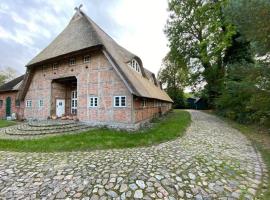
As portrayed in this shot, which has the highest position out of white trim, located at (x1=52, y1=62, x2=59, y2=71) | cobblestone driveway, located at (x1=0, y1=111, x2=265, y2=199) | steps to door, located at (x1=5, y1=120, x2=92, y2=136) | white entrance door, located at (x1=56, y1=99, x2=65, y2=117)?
white trim, located at (x1=52, y1=62, x2=59, y2=71)

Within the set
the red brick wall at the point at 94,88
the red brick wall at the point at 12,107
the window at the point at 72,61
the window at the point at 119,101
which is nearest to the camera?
the window at the point at 119,101

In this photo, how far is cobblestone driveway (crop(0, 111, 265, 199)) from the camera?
3.81 meters

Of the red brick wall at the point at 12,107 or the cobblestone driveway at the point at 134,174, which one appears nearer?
the cobblestone driveway at the point at 134,174

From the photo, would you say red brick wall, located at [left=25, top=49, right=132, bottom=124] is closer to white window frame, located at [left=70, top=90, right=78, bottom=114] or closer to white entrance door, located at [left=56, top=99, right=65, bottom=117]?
white entrance door, located at [left=56, top=99, right=65, bottom=117]

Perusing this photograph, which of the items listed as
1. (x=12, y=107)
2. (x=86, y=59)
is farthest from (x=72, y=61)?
(x=12, y=107)

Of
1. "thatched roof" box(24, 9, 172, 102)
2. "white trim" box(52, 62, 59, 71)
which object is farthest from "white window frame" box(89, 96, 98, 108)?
"white trim" box(52, 62, 59, 71)

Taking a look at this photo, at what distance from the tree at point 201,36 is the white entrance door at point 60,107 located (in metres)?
16.5

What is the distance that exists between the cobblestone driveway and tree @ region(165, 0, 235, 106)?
16001 mm

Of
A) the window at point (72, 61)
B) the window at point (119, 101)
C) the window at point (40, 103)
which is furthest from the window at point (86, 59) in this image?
the window at point (40, 103)

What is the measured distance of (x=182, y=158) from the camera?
579 cm

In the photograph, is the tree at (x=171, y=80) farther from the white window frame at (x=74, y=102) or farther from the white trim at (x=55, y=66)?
the white trim at (x=55, y=66)

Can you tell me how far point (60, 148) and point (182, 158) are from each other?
5.35 metres

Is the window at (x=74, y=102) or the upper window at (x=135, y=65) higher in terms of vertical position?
the upper window at (x=135, y=65)

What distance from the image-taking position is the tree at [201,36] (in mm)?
19031
